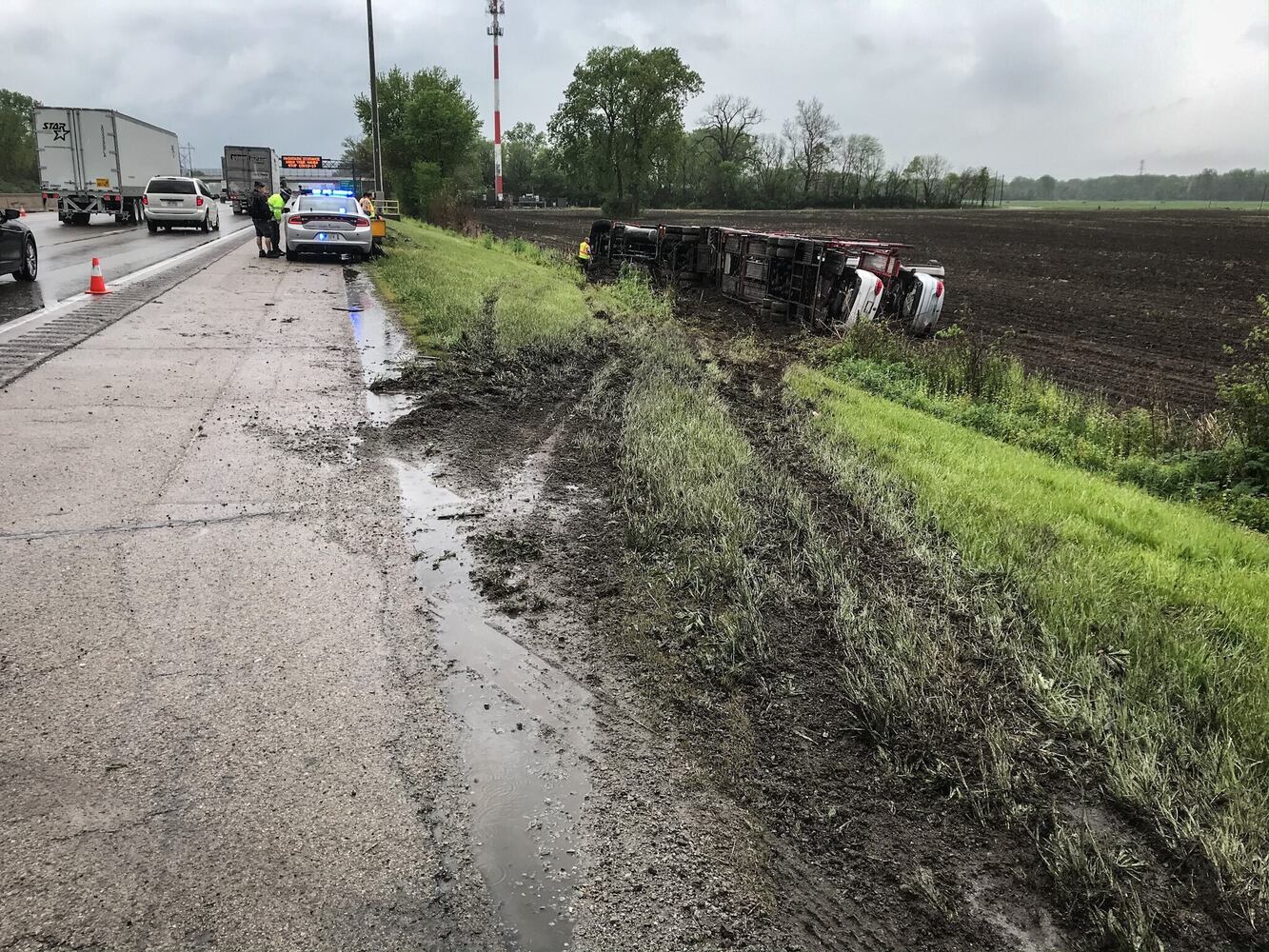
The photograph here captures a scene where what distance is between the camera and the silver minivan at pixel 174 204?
30719 millimetres

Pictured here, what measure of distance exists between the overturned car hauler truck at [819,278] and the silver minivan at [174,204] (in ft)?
63.7

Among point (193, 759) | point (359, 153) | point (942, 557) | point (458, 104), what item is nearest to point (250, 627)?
point (193, 759)

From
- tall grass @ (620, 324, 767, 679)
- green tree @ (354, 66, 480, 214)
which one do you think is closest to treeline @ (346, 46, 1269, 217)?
green tree @ (354, 66, 480, 214)

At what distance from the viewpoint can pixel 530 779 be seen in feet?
10.6

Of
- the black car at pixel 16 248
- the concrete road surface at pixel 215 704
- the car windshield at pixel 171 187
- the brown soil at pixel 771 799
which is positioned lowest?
the brown soil at pixel 771 799

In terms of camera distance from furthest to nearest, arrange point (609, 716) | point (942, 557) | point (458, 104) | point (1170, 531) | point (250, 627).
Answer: point (458, 104), point (1170, 531), point (942, 557), point (250, 627), point (609, 716)

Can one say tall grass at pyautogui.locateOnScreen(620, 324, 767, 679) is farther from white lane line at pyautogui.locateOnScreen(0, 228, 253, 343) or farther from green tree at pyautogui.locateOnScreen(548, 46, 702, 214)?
green tree at pyautogui.locateOnScreen(548, 46, 702, 214)

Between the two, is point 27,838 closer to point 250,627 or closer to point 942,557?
point 250,627

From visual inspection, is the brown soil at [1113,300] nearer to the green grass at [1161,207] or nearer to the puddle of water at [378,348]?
the puddle of water at [378,348]

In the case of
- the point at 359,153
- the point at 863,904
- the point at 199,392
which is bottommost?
the point at 863,904

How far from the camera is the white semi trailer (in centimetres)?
3148

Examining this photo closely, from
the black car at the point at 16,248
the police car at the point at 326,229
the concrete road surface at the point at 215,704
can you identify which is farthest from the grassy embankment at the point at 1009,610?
the police car at the point at 326,229

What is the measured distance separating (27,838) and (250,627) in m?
1.48

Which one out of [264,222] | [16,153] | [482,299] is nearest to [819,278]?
[482,299]
